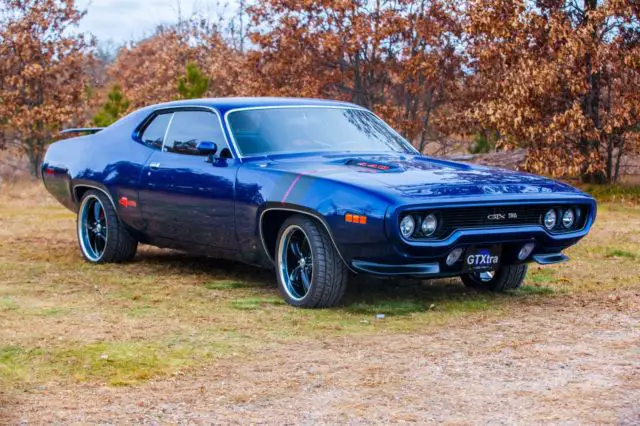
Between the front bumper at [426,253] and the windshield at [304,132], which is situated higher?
the windshield at [304,132]

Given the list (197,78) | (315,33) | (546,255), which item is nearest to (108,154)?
(546,255)

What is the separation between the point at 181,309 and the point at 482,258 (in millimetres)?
2069

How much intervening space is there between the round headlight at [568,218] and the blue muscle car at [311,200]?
0.4 inches

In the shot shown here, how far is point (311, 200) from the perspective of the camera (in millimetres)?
7148

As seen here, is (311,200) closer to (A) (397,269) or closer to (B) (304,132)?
(A) (397,269)

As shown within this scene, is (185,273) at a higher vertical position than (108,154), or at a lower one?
lower

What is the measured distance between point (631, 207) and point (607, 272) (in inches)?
276

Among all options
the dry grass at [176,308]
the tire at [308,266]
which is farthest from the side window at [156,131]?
the tire at [308,266]

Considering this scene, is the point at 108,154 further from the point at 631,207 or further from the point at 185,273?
the point at 631,207

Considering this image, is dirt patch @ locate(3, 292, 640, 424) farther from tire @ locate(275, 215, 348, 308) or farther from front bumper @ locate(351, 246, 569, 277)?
tire @ locate(275, 215, 348, 308)

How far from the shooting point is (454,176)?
7.42 metres

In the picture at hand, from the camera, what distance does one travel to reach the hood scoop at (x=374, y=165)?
24.5 ft

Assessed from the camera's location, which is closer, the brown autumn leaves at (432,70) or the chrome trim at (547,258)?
the chrome trim at (547,258)

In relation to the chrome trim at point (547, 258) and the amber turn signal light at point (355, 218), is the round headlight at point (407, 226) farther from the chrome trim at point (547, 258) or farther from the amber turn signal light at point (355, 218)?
the chrome trim at point (547, 258)
